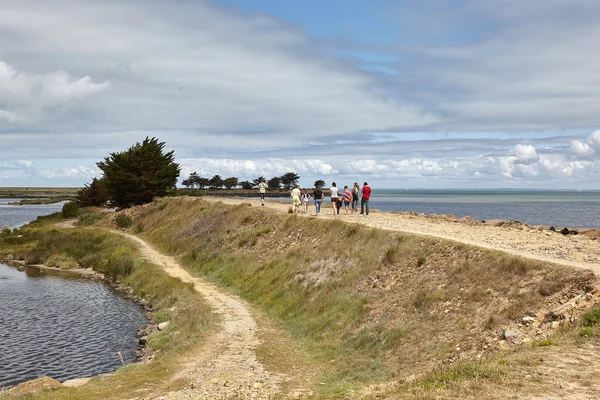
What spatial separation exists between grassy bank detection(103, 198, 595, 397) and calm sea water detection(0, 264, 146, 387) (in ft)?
22.4

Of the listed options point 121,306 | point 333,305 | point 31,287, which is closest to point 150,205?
point 31,287

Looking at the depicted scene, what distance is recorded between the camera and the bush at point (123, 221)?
69.4 m

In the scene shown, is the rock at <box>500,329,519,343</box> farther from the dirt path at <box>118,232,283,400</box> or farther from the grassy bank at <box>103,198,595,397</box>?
the dirt path at <box>118,232,283,400</box>

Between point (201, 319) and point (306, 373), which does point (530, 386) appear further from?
point (201, 319)

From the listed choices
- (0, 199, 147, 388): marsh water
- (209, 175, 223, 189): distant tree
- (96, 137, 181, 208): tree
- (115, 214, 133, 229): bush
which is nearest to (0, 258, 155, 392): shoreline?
(0, 199, 147, 388): marsh water

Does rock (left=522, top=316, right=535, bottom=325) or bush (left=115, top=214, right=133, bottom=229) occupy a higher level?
rock (left=522, top=316, right=535, bottom=325)

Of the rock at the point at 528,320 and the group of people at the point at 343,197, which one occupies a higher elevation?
the group of people at the point at 343,197

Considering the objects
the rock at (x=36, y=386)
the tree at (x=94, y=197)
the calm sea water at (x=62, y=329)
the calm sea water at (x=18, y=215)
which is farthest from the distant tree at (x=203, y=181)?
the rock at (x=36, y=386)

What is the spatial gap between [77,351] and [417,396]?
62.9 ft

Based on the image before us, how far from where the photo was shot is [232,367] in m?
17.6

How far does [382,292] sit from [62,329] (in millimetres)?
17963

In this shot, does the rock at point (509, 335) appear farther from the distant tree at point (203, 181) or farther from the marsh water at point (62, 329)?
the distant tree at point (203, 181)

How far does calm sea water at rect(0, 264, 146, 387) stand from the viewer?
22.3m

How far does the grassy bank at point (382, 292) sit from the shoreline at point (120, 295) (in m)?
5.04
